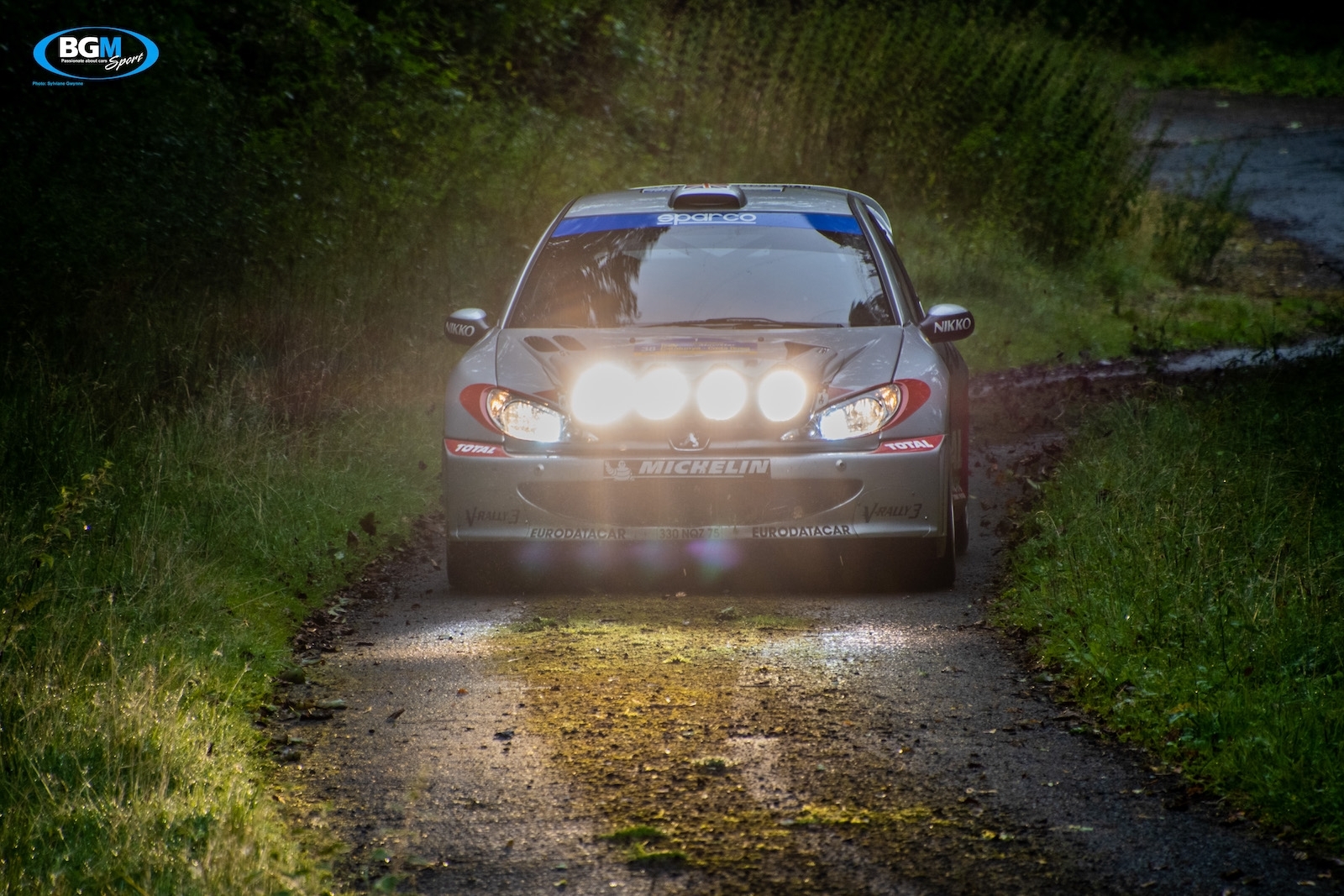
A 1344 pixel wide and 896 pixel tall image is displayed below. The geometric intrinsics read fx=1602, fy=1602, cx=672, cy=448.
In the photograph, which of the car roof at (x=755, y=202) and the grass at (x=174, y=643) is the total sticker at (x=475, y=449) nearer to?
the grass at (x=174, y=643)

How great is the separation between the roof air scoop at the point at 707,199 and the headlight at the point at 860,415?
185cm

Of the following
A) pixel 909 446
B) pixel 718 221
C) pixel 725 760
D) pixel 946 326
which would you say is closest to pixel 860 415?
pixel 909 446

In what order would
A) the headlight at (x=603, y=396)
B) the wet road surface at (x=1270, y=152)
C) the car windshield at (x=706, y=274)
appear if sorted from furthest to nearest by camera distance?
the wet road surface at (x=1270, y=152) < the car windshield at (x=706, y=274) < the headlight at (x=603, y=396)

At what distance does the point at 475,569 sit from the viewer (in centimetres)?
702

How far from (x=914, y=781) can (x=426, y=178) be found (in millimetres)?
11006

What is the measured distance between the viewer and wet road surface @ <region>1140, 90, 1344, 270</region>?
23.2m

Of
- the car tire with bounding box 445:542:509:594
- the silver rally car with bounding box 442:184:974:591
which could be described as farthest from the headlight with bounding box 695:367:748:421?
the car tire with bounding box 445:542:509:594

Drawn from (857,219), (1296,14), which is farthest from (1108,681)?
(1296,14)

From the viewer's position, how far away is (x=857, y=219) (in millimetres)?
8109

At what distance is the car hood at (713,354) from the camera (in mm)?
6703

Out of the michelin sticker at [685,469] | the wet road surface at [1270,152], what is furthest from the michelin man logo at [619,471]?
the wet road surface at [1270,152]

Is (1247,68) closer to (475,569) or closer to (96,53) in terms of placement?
(96,53)

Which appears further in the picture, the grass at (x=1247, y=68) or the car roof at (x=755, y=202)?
the grass at (x=1247, y=68)

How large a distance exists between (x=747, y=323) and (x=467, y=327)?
4.30 ft
